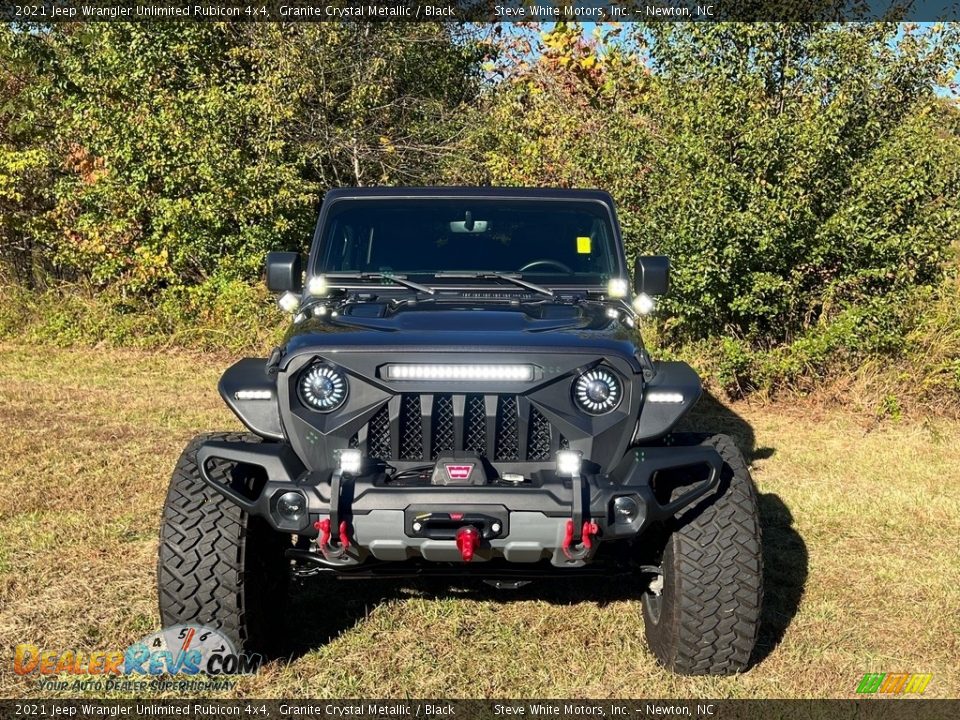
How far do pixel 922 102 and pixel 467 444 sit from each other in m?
6.72

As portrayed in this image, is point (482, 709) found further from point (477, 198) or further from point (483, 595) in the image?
point (477, 198)

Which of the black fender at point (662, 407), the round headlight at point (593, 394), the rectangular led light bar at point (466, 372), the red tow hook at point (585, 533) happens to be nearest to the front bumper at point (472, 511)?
the red tow hook at point (585, 533)

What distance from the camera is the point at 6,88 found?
1412 cm

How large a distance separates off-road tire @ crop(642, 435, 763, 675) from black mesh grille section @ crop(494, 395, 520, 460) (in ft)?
2.20

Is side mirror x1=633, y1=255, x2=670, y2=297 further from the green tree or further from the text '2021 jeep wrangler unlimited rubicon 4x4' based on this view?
the green tree

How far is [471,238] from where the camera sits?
489cm

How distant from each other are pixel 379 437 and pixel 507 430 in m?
0.45

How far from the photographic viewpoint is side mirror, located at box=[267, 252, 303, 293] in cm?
473

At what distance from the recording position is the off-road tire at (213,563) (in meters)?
3.64

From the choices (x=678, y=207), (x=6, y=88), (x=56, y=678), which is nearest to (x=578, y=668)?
(x=56, y=678)

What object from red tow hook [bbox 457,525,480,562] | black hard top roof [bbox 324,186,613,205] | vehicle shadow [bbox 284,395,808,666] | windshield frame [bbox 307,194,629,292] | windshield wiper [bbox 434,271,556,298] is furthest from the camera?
black hard top roof [bbox 324,186,613,205]

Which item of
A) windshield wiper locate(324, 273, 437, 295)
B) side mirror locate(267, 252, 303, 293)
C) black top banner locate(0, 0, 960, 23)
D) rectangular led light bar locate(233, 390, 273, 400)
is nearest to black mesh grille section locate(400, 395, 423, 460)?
rectangular led light bar locate(233, 390, 273, 400)

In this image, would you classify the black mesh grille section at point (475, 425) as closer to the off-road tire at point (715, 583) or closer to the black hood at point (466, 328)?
the black hood at point (466, 328)

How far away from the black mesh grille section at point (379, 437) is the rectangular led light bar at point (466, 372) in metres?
0.16
